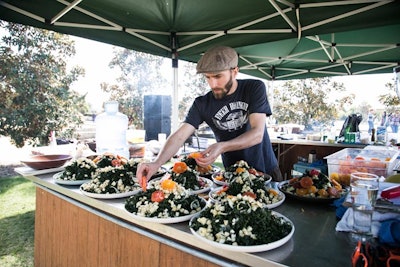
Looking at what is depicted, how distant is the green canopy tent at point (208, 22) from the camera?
102 inches

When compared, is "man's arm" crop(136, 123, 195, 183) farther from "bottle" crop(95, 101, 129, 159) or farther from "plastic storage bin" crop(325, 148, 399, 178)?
"bottle" crop(95, 101, 129, 159)

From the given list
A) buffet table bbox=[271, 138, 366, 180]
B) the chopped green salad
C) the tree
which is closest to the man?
the chopped green salad

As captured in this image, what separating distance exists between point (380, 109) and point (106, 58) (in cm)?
1103

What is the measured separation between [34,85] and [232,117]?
6.56 meters

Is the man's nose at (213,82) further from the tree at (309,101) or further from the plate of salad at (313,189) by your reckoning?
the tree at (309,101)

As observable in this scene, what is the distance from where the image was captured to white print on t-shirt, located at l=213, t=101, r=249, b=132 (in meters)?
2.34

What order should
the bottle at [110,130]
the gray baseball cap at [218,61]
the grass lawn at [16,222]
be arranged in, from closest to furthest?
the gray baseball cap at [218,61] < the grass lawn at [16,222] < the bottle at [110,130]

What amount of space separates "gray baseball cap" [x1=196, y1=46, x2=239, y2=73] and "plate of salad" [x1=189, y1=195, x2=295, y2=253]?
1161 mm

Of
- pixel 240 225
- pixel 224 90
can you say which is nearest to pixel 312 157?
pixel 224 90

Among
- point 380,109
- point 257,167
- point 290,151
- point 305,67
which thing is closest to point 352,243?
point 257,167

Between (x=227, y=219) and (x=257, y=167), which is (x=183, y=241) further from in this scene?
(x=257, y=167)

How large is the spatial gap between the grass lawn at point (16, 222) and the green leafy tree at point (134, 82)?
229 inches

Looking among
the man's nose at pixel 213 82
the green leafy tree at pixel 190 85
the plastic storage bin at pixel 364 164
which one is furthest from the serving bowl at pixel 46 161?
the green leafy tree at pixel 190 85

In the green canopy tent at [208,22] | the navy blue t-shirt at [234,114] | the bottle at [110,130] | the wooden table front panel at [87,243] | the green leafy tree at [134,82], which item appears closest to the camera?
the wooden table front panel at [87,243]
